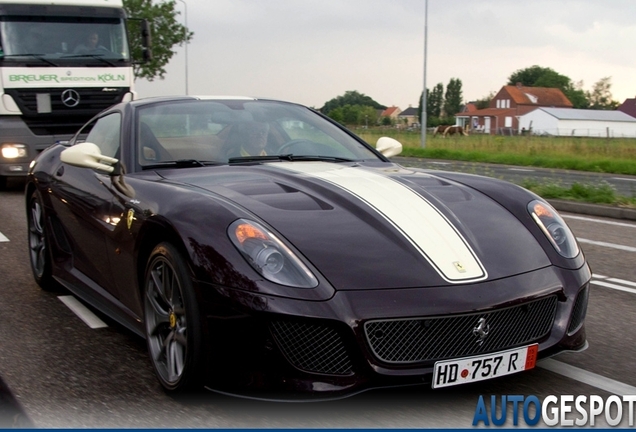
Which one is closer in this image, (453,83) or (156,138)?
(156,138)

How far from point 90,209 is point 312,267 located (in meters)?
1.86

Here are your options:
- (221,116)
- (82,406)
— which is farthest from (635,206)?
(82,406)

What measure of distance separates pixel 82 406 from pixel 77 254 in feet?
5.53

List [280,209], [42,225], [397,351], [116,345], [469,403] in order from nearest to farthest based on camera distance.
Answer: [397,351] → [469,403] → [280,209] → [116,345] → [42,225]

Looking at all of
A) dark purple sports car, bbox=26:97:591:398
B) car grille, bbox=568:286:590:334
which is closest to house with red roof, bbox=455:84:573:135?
dark purple sports car, bbox=26:97:591:398

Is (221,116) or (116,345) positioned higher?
(221,116)

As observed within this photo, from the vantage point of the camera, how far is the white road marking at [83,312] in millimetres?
4898

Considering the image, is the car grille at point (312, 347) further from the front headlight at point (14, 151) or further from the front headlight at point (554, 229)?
the front headlight at point (14, 151)

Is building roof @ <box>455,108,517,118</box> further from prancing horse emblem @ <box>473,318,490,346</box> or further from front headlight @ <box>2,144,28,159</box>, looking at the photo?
prancing horse emblem @ <box>473,318,490,346</box>

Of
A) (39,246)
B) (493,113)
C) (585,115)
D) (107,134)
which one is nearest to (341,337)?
(107,134)

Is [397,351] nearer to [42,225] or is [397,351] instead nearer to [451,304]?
[451,304]

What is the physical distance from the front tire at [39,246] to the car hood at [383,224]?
184cm

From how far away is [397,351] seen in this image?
317 centimetres

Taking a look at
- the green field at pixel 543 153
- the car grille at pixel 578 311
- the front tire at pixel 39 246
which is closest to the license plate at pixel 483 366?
the car grille at pixel 578 311
